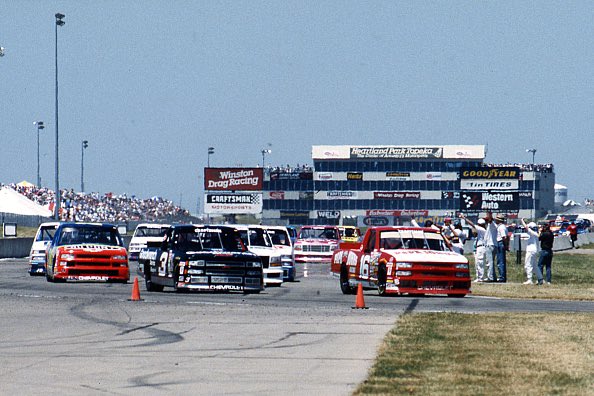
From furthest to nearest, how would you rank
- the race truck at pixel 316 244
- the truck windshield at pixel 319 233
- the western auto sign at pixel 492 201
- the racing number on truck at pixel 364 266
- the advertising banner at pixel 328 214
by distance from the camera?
the advertising banner at pixel 328 214, the western auto sign at pixel 492 201, the truck windshield at pixel 319 233, the race truck at pixel 316 244, the racing number on truck at pixel 364 266

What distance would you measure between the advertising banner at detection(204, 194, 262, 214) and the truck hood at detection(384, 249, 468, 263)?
94.4 meters

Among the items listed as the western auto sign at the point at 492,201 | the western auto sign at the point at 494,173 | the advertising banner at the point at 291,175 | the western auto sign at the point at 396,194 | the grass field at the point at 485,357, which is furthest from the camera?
the western auto sign at the point at 396,194

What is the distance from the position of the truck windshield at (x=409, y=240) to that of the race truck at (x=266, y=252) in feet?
18.6

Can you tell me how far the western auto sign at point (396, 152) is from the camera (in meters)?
180

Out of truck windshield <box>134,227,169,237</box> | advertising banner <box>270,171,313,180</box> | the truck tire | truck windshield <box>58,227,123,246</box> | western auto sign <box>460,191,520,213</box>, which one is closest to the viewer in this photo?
the truck tire

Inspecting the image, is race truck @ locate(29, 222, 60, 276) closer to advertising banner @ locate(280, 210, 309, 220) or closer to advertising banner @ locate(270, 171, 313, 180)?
advertising banner @ locate(270, 171, 313, 180)

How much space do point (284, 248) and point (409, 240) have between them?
8.13m

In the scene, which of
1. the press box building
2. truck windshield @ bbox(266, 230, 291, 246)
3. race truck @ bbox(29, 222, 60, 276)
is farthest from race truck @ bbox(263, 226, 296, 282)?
the press box building

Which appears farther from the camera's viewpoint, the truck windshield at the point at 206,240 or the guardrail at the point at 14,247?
the guardrail at the point at 14,247

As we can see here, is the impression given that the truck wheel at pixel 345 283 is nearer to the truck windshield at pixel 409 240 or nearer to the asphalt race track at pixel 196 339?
the asphalt race track at pixel 196 339

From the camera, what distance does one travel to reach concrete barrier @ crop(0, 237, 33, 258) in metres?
59.3

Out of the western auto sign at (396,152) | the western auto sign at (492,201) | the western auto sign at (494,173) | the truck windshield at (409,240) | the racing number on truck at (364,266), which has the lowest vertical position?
the racing number on truck at (364,266)

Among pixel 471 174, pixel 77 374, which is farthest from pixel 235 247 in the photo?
pixel 471 174

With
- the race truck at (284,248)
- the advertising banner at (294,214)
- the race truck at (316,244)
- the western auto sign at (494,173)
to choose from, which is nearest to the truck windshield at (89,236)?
the race truck at (284,248)
